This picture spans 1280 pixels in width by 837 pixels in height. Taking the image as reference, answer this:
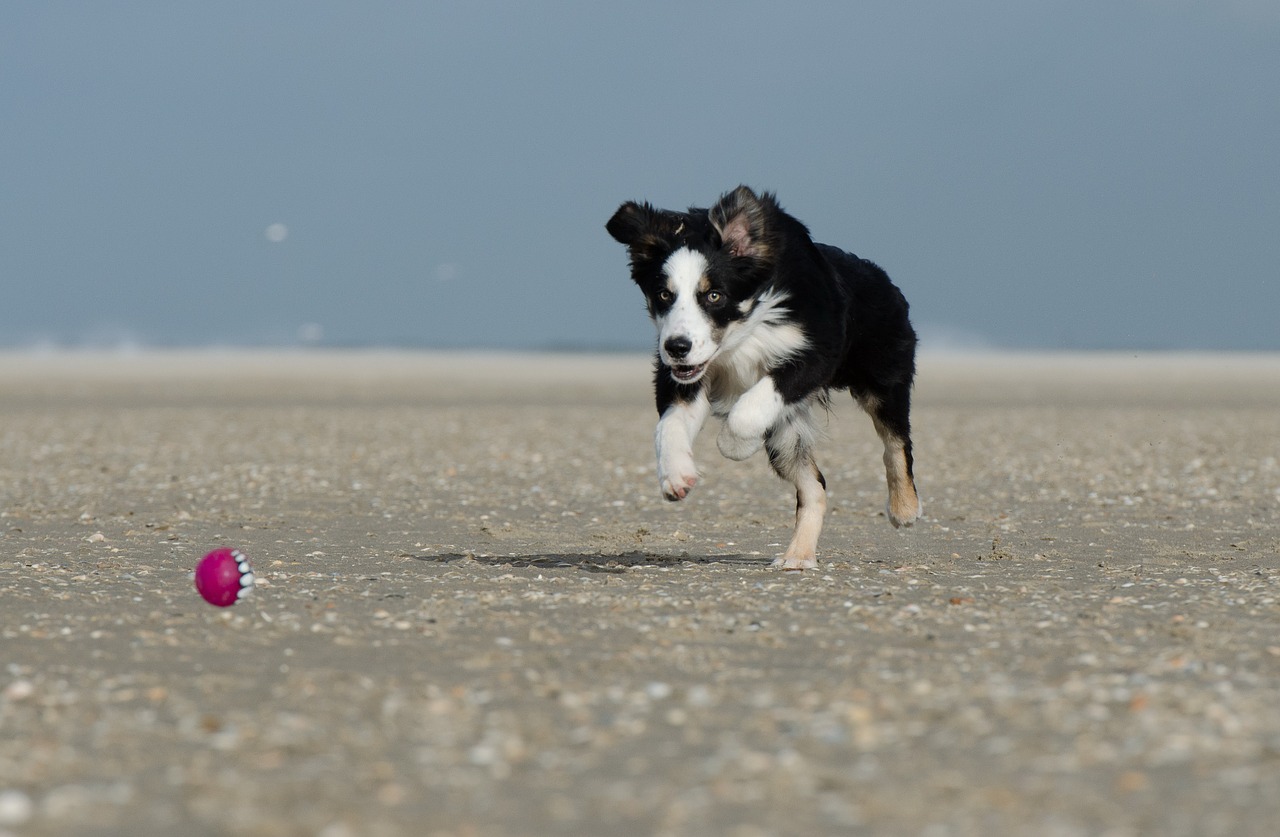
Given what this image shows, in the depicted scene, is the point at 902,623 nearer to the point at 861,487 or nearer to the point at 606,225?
the point at 606,225

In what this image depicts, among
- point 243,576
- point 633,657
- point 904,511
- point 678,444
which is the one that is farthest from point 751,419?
point 243,576

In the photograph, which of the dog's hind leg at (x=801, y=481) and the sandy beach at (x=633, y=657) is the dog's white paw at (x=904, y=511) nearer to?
the sandy beach at (x=633, y=657)

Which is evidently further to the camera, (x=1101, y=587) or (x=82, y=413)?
(x=82, y=413)

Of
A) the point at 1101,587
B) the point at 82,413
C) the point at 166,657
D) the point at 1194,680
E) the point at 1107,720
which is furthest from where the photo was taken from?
the point at 82,413

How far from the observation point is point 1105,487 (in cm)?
1491

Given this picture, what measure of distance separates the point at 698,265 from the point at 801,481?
1602mm

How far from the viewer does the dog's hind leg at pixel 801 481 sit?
29.9ft

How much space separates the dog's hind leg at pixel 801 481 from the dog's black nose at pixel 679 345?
1071 millimetres

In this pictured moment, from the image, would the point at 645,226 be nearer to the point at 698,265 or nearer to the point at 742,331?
the point at 698,265

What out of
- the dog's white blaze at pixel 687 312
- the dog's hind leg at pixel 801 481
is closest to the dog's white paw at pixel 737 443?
the dog's hind leg at pixel 801 481

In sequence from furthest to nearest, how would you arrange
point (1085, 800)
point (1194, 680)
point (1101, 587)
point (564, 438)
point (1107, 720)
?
point (564, 438) → point (1101, 587) → point (1194, 680) → point (1107, 720) → point (1085, 800)

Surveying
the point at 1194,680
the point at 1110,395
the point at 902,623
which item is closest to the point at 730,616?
the point at 902,623

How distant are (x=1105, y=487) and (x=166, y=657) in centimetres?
1066

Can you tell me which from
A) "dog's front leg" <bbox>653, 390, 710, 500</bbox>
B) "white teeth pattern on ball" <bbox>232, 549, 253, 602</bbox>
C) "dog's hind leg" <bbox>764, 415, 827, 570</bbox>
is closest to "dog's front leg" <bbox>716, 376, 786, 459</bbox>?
"dog's front leg" <bbox>653, 390, 710, 500</bbox>
